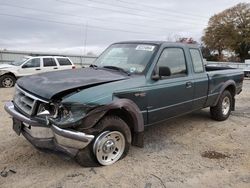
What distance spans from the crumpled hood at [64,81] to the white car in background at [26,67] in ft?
32.9

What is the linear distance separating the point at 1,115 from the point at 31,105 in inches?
145

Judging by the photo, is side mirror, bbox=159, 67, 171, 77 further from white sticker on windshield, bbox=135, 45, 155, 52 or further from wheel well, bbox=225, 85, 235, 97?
wheel well, bbox=225, 85, 235, 97

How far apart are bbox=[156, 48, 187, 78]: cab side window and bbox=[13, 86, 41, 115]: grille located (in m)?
2.09

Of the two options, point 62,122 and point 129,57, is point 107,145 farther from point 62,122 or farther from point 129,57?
point 129,57

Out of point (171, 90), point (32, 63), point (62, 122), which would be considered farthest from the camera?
point (32, 63)

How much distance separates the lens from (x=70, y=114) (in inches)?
153

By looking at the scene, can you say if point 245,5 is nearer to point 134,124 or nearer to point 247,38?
point 247,38

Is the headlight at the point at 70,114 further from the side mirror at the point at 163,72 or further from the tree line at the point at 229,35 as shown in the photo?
the tree line at the point at 229,35

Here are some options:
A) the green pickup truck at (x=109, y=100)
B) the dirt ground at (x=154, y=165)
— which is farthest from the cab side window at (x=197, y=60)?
the dirt ground at (x=154, y=165)

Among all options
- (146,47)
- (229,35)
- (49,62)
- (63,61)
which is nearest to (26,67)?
(49,62)

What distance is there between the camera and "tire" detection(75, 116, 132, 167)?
408cm

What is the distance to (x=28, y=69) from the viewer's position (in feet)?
47.4

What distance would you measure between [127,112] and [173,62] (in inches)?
63.2

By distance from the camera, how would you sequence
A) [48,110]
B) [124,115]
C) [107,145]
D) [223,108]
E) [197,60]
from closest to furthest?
[48,110]
[107,145]
[124,115]
[197,60]
[223,108]
